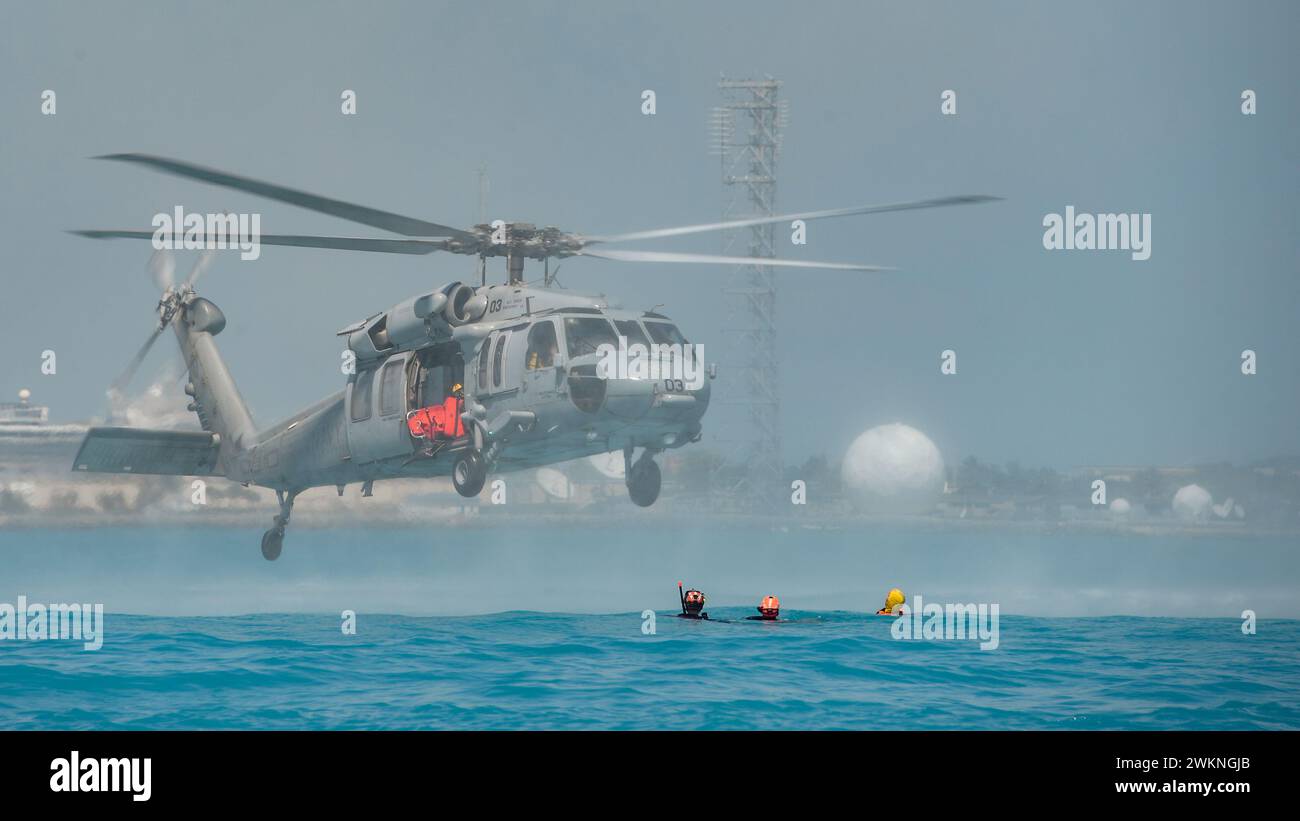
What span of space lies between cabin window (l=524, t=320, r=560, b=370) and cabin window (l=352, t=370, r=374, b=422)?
4.04m

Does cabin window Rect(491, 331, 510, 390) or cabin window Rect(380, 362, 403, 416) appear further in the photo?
cabin window Rect(380, 362, 403, 416)

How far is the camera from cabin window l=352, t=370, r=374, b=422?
81.7ft

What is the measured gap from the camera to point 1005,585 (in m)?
49.7

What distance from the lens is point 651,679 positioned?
69.4ft

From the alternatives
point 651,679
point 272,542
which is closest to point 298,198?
point 651,679

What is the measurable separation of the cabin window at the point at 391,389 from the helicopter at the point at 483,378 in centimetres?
3

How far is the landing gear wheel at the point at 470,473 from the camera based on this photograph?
23.0 metres

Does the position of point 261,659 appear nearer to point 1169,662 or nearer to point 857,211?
point 857,211

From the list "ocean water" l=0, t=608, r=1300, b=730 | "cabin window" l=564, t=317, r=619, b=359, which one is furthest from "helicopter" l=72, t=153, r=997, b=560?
"ocean water" l=0, t=608, r=1300, b=730

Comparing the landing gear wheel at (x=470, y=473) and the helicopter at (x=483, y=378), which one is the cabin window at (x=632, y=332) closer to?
the helicopter at (x=483, y=378)

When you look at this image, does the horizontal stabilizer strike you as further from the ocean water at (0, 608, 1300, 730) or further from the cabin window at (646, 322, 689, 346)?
the cabin window at (646, 322, 689, 346)

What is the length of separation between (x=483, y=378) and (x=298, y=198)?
4.24m

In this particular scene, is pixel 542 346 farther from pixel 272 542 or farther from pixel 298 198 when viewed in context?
pixel 272 542

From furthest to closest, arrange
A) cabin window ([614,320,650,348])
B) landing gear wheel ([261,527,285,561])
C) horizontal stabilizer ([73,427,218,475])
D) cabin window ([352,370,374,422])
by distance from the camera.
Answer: landing gear wheel ([261,527,285,561]) < horizontal stabilizer ([73,427,218,475]) < cabin window ([352,370,374,422]) < cabin window ([614,320,650,348])
